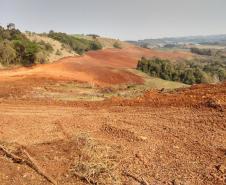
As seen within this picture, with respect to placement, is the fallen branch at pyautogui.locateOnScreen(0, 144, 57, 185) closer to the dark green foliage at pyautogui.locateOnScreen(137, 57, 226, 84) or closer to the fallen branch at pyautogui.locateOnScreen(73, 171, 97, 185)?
the fallen branch at pyautogui.locateOnScreen(73, 171, 97, 185)

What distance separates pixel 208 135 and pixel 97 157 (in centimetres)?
260

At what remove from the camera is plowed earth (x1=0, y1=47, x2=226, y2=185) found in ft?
27.2

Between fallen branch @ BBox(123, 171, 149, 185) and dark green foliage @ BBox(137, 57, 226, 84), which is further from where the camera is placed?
dark green foliage @ BBox(137, 57, 226, 84)

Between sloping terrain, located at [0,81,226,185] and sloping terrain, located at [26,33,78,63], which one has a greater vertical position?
sloping terrain, located at [0,81,226,185]

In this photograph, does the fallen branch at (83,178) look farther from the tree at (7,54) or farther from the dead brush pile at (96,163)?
the tree at (7,54)

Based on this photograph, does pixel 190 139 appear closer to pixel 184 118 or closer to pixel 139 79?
pixel 184 118

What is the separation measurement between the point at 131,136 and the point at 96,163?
189cm

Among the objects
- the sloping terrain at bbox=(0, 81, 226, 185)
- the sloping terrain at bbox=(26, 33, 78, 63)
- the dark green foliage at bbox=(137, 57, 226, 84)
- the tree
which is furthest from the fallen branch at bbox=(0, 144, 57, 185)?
the sloping terrain at bbox=(26, 33, 78, 63)

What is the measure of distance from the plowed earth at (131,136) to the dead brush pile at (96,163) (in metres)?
0.06

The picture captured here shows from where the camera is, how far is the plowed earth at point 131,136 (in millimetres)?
8297

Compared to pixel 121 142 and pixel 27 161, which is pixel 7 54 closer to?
pixel 121 142

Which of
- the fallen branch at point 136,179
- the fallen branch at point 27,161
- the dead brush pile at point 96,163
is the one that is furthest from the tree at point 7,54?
the fallen branch at point 136,179

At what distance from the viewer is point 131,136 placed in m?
10.3

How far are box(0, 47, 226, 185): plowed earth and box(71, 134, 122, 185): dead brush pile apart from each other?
0.21 ft
